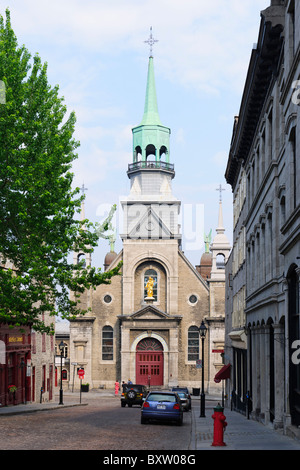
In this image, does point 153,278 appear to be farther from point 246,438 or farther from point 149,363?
point 246,438

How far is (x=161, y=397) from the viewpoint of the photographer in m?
26.2

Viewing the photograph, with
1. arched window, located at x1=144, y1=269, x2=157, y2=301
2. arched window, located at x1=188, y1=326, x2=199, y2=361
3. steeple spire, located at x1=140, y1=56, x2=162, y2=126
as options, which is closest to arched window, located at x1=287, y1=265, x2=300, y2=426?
arched window, located at x1=188, y1=326, x2=199, y2=361

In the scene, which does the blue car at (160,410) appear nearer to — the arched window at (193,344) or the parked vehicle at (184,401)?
the parked vehicle at (184,401)

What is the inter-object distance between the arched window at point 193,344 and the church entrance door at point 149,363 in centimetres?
300

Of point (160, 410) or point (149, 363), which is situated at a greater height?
point (160, 410)

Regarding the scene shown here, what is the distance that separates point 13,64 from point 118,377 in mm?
47415

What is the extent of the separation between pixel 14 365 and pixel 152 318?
30.2m

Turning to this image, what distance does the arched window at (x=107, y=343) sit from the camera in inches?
2788

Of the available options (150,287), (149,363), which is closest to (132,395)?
(149,363)

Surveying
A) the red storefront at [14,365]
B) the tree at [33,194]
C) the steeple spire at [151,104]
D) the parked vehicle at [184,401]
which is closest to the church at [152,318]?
the steeple spire at [151,104]

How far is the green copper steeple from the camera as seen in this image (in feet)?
252

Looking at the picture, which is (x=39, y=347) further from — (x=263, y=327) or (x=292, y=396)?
(x=292, y=396)

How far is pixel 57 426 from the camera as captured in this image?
23250mm

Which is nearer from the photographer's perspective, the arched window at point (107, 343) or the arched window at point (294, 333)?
the arched window at point (294, 333)
